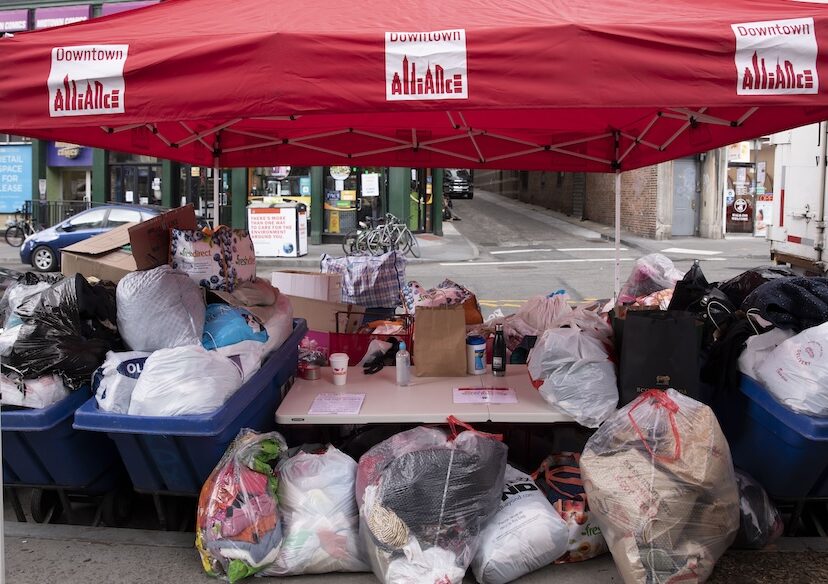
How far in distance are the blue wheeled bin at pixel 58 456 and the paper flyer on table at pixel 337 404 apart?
1.02 metres

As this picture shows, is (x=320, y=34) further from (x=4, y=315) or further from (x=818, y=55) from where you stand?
(x=4, y=315)

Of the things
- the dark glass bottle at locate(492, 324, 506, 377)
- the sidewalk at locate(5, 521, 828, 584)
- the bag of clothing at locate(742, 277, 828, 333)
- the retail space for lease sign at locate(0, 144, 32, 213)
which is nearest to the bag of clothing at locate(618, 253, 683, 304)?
the dark glass bottle at locate(492, 324, 506, 377)

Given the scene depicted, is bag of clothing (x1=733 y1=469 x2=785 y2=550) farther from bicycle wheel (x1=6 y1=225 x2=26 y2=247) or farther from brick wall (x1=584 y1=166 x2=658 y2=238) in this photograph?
bicycle wheel (x1=6 y1=225 x2=26 y2=247)

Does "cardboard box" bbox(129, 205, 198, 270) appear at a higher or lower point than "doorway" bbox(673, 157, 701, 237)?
→ lower

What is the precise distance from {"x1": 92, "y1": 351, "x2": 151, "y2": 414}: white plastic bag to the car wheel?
14.1 meters

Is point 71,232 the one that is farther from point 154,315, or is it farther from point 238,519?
point 238,519

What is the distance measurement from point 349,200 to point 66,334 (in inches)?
686

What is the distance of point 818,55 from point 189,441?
2974 mm

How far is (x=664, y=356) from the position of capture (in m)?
3.47

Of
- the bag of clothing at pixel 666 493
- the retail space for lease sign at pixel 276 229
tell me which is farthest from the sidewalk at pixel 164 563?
the retail space for lease sign at pixel 276 229

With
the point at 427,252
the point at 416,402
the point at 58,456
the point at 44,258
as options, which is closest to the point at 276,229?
the point at 427,252

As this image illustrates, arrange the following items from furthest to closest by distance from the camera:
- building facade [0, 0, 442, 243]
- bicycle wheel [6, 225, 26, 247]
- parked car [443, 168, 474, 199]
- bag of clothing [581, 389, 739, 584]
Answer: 1. parked car [443, 168, 474, 199]
2. bicycle wheel [6, 225, 26, 247]
3. building facade [0, 0, 442, 243]
4. bag of clothing [581, 389, 739, 584]

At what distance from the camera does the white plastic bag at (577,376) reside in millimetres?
3502

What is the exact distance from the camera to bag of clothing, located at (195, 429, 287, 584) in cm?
313
